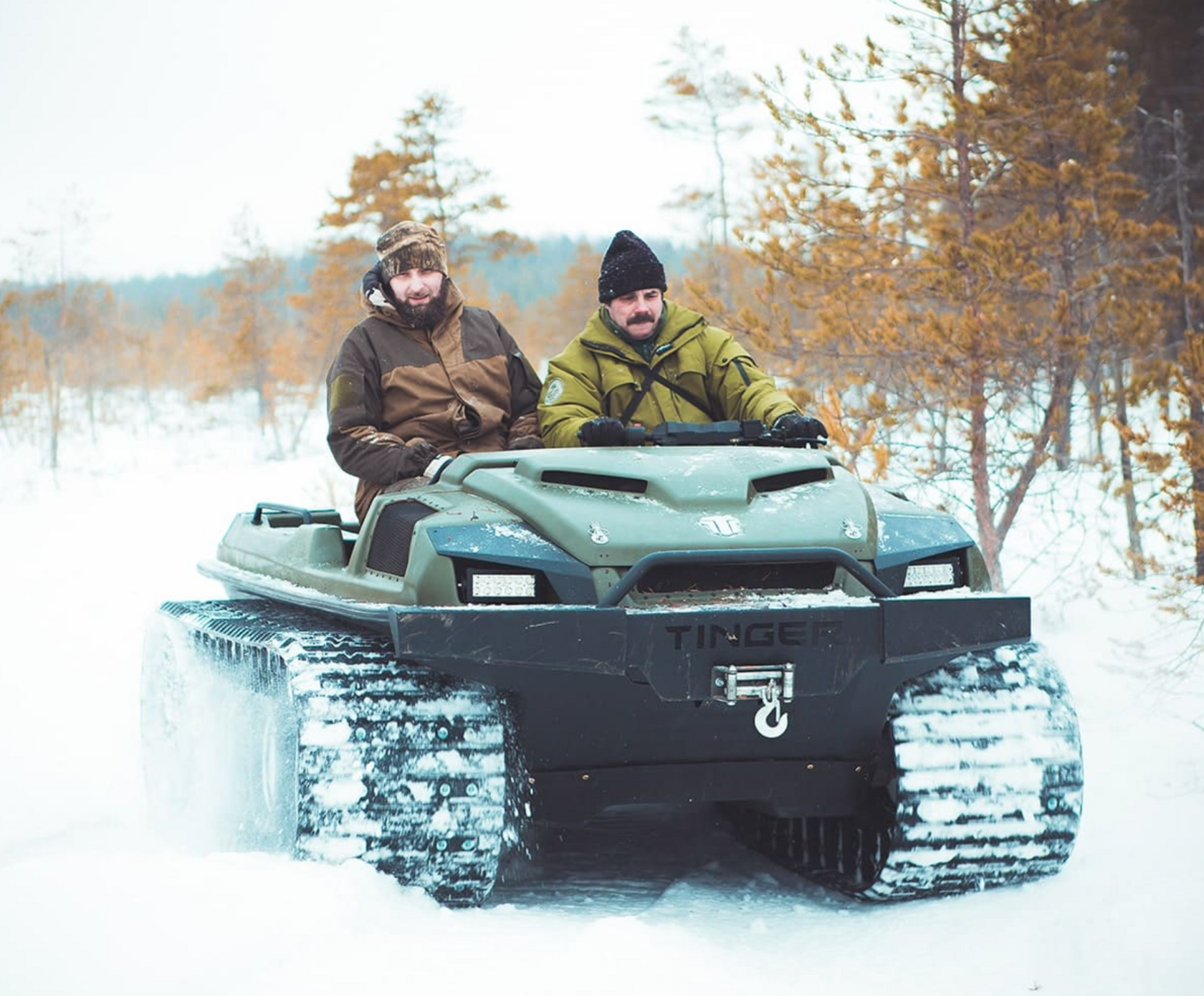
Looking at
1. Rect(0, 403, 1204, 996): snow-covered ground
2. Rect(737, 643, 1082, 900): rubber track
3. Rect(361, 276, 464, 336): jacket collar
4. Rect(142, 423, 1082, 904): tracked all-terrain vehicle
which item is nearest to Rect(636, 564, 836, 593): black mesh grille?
Rect(142, 423, 1082, 904): tracked all-terrain vehicle

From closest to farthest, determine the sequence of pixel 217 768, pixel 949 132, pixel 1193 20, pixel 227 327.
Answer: pixel 217 768, pixel 949 132, pixel 1193 20, pixel 227 327

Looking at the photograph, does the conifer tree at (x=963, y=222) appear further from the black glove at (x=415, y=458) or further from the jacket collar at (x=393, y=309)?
the black glove at (x=415, y=458)

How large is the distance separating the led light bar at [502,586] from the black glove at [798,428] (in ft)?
4.12

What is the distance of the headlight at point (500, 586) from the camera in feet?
12.3

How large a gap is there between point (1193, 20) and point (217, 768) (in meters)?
18.6

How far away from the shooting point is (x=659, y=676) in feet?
12.0

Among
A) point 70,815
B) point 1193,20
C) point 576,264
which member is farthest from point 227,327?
point 70,815

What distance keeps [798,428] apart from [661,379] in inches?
34.8

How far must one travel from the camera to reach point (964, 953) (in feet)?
12.4

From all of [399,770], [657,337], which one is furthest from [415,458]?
[399,770]

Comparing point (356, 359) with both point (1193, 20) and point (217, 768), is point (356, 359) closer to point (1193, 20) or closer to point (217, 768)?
point (217, 768)

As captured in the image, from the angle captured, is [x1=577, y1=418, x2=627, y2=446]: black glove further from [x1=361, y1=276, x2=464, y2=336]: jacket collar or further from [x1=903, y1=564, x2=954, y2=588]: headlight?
[x1=361, y1=276, x2=464, y2=336]: jacket collar

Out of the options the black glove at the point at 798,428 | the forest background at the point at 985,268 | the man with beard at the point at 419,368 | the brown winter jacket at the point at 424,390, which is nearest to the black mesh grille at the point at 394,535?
the brown winter jacket at the point at 424,390

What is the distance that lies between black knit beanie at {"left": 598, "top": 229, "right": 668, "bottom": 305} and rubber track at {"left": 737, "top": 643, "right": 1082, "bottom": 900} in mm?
1911
